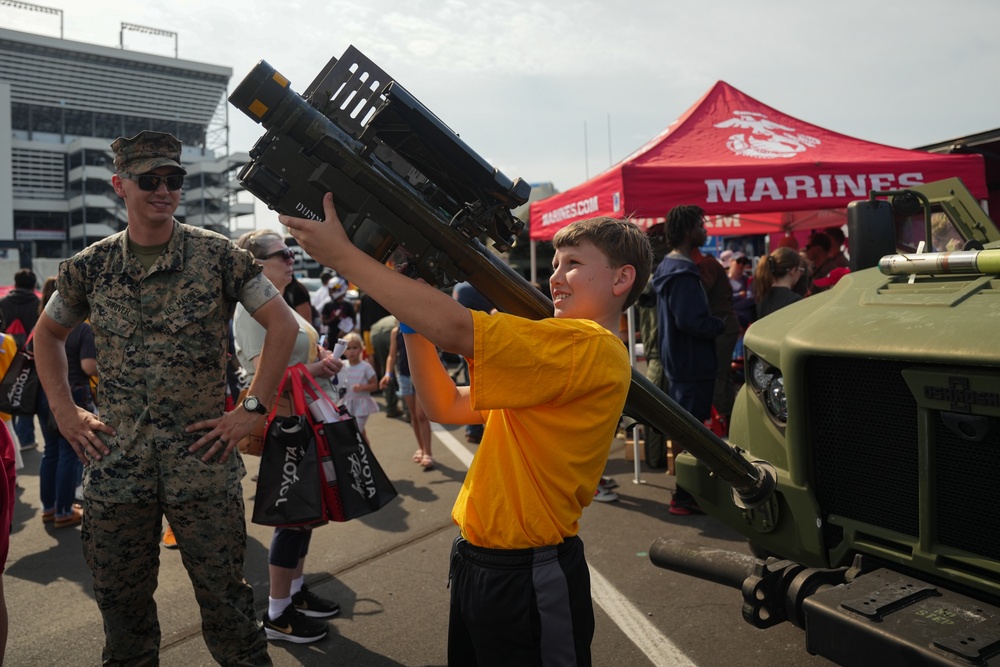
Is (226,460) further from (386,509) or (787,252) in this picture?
(787,252)

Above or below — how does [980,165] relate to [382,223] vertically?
above

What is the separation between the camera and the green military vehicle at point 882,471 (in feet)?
6.38

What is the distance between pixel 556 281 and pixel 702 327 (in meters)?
3.17

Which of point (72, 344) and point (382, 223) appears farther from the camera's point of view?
point (72, 344)

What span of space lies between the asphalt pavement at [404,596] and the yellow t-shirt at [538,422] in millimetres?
1688

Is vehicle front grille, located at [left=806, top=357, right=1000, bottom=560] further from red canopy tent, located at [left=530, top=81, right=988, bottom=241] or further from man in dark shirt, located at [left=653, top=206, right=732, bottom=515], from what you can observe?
red canopy tent, located at [left=530, top=81, right=988, bottom=241]

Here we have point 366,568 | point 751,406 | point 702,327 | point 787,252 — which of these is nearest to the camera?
point 751,406

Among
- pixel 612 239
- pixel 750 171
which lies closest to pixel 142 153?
pixel 612 239

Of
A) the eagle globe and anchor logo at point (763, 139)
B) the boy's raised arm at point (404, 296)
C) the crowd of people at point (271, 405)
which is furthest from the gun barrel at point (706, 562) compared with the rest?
the eagle globe and anchor logo at point (763, 139)

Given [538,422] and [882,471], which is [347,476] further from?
[882,471]

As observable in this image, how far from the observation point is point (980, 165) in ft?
21.8

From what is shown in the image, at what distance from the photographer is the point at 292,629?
3.31 meters

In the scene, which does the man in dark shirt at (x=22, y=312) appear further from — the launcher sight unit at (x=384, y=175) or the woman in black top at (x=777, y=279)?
the launcher sight unit at (x=384, y=175)

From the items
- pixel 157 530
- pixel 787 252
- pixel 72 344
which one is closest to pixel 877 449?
pixel 157 530
